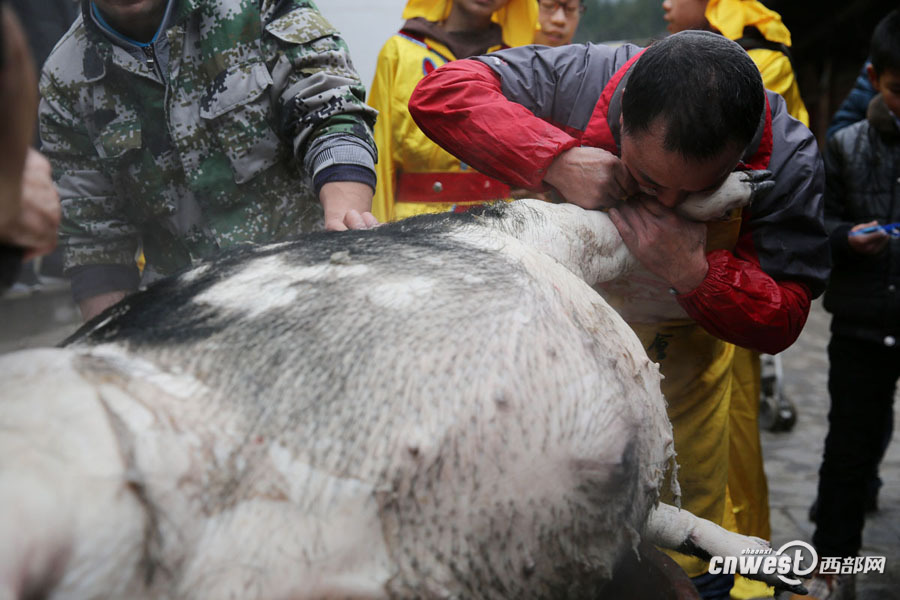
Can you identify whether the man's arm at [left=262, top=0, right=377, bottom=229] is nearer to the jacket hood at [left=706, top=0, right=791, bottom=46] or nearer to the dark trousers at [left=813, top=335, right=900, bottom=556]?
the jacket hood at [left=706, top=0, right=791, bottom=46]

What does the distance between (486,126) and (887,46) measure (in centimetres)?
190

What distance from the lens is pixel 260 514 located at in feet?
2.55

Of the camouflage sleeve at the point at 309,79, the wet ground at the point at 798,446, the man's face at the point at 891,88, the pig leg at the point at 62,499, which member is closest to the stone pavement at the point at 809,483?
the wet ground at the point at 798,446

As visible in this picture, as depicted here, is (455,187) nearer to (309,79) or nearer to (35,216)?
(309,79)

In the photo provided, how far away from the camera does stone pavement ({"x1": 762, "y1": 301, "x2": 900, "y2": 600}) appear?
9.72 feet

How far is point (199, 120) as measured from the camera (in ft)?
6.33

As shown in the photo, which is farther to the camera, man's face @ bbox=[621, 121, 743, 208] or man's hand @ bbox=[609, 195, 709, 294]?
man's hand @ bbox=[609, 195, 709, 294]

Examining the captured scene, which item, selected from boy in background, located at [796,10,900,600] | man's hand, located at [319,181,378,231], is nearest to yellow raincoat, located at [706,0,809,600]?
boy in background, located at [796,10,900,600]

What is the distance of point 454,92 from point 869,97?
2.33 m

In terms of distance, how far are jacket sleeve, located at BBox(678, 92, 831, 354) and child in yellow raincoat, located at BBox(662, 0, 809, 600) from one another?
2.98 feet

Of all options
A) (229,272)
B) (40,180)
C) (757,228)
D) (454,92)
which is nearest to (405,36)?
(454,92)

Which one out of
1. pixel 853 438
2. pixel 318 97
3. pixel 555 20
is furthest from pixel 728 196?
pixel 555 20

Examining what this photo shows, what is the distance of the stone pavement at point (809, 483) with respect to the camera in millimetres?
2964

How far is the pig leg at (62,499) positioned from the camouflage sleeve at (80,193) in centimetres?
143
